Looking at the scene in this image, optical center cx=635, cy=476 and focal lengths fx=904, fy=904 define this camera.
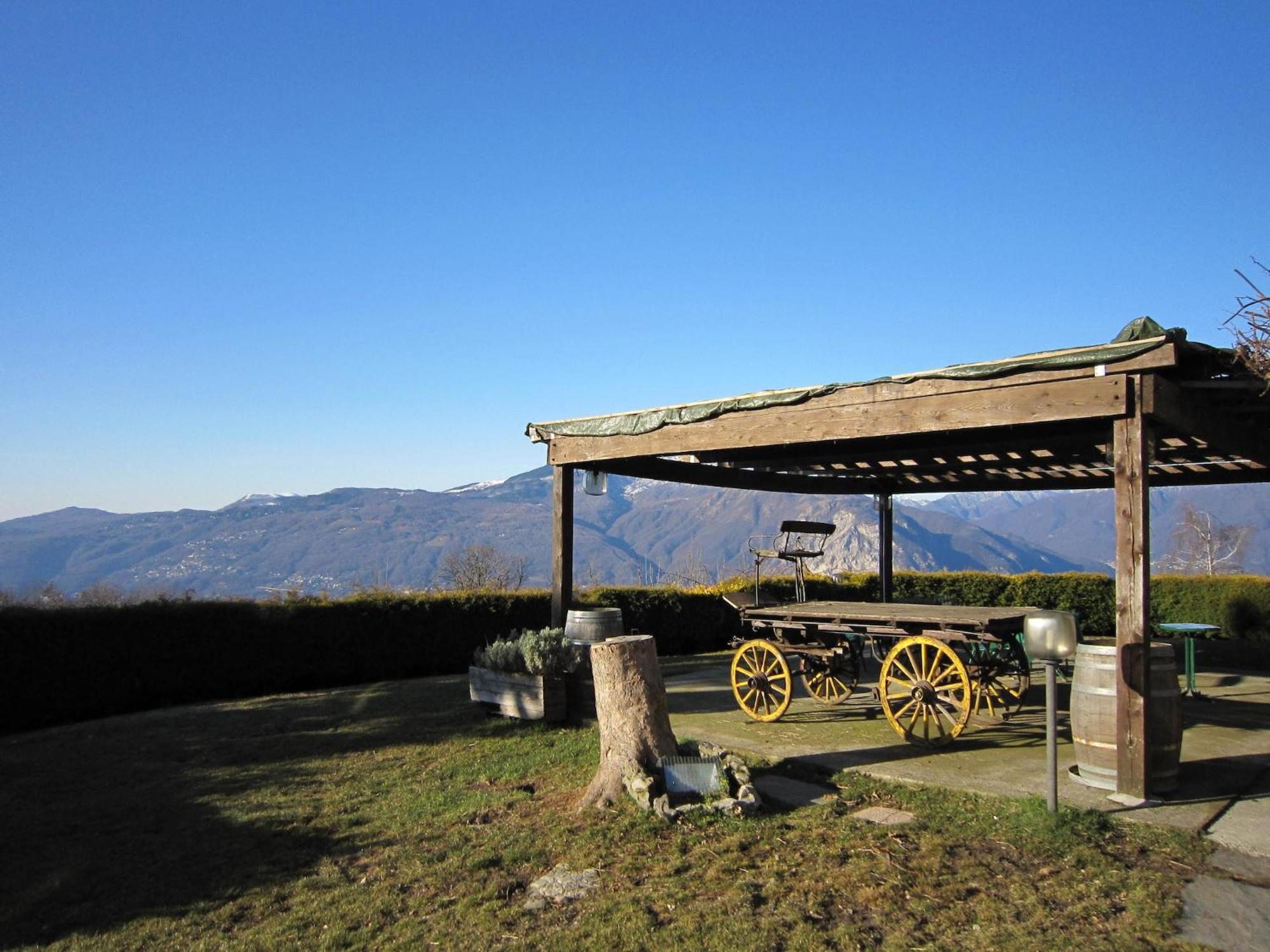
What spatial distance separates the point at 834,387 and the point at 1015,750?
2830 mm

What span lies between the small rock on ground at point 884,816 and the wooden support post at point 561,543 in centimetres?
410

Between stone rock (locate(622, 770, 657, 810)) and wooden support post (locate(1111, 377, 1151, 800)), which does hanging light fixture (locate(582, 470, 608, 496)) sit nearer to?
stone rock (locate(622, 770, 657, 810))

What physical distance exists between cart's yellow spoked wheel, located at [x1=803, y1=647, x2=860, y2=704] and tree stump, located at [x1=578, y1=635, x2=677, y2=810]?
2418 mm

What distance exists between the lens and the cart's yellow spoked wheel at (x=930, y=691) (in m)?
6.14

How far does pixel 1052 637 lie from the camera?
4508 millimetres

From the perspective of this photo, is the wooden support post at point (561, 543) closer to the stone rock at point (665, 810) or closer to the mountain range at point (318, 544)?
the stone rock at point (665, 810)

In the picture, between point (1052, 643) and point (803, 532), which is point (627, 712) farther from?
point (803, 532)

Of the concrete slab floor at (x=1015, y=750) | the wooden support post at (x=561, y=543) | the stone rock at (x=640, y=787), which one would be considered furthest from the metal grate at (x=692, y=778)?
the wooden support post at (x=561, y=543)

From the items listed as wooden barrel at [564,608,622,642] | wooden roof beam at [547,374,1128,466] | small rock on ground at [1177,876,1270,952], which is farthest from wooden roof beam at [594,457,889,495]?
small rock on ground at [1177,876,1270,952]

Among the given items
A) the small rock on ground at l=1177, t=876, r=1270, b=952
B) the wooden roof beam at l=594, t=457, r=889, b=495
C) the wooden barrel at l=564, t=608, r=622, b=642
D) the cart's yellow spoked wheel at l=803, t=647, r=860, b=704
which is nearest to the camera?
the small rock on ground at l=1177, t=876, r=1270, b=952

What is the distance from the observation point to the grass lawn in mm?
3639

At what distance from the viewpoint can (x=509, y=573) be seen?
64.7ft

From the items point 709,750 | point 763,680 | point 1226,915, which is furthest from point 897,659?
point 1226,915

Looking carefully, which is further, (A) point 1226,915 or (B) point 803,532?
(B) point 803,532
